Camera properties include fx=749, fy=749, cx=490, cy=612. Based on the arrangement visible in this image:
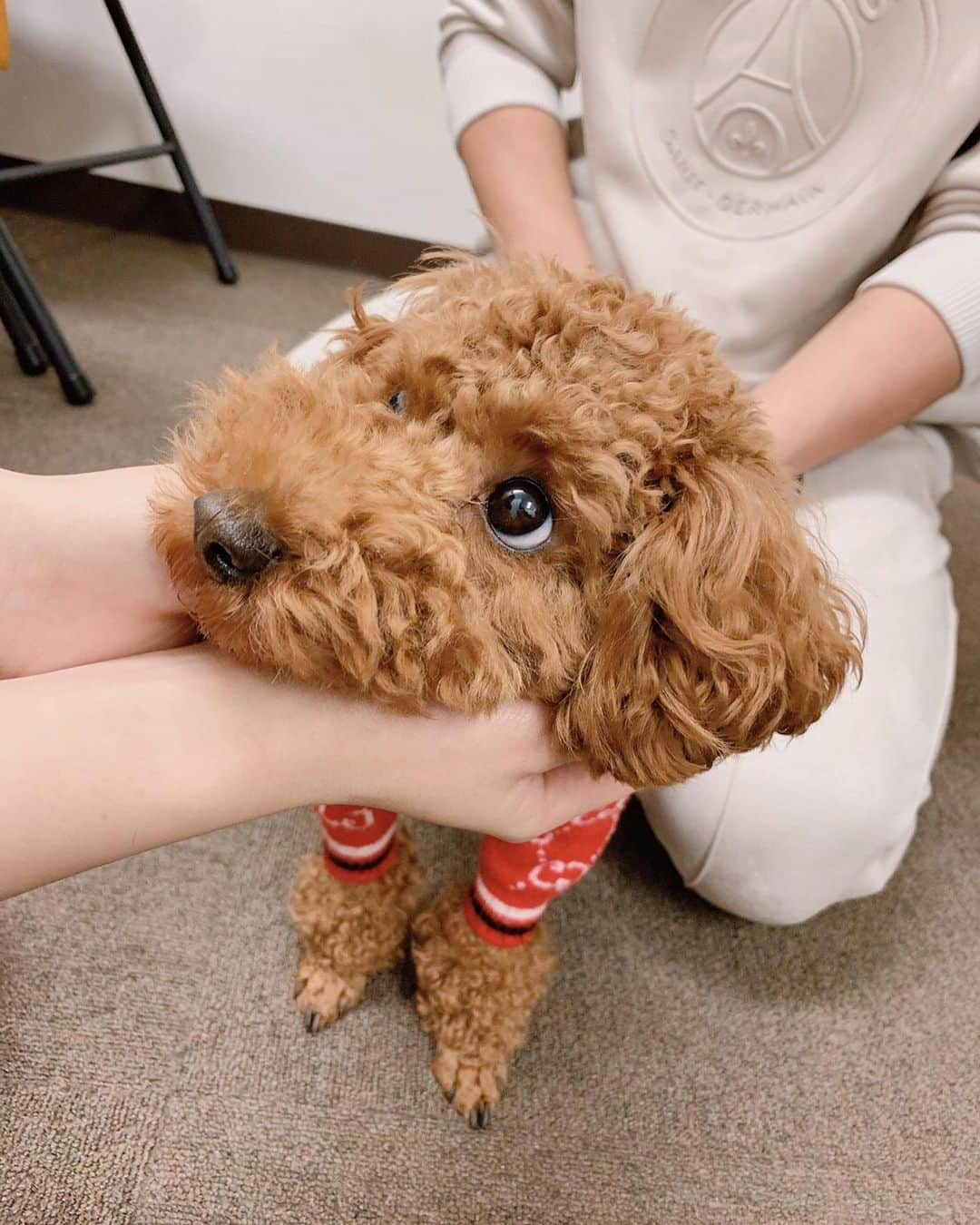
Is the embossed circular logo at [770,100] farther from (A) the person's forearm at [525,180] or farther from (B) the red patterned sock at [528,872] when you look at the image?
(B) the red patterned sock at [528,872]

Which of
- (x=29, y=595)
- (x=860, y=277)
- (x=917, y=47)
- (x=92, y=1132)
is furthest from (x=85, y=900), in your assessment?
(x=917, y=47)

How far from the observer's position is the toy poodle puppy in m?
0.48

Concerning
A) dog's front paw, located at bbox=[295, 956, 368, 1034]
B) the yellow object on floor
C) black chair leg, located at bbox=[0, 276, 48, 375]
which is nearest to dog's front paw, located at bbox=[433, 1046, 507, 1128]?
dog's front paw, located at bbox=[295, 956, 368, 1034]

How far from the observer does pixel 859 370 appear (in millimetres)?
845

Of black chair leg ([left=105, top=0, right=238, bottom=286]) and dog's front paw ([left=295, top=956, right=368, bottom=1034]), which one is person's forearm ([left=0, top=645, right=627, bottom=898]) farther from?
black chair leg ([left=105, top=0, right=238, bottom=286])

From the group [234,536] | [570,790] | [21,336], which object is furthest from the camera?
[21,336]

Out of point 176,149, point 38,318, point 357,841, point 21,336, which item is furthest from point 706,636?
point 176,149

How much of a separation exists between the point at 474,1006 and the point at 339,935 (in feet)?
0.59

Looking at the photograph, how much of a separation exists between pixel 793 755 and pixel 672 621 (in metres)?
0.47

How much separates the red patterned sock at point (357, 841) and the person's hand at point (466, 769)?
19cm

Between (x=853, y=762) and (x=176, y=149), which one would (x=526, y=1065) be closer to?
(x=853, y=762)

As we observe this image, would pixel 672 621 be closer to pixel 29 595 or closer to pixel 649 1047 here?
pixel 29 595

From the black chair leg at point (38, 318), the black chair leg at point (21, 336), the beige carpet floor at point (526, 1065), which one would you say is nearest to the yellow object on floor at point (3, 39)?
the black chair leg at point (38, 318)

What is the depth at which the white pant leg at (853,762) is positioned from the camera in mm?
892
